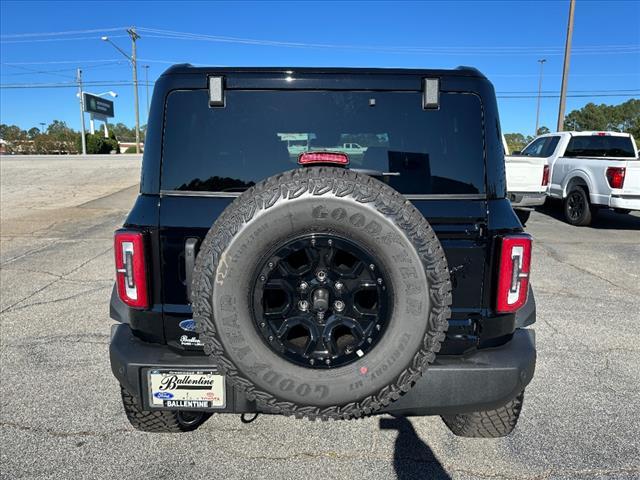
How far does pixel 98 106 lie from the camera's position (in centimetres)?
6031

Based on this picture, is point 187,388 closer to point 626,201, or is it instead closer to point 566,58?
point 626,201

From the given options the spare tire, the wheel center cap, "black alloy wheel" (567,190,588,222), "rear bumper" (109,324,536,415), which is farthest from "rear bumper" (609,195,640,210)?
the wheel center cap

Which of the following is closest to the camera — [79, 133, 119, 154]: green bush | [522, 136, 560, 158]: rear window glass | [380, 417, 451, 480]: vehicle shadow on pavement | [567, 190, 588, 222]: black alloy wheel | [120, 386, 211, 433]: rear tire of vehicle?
[380, 417, 451, 480]: vehicle shadow on pavement

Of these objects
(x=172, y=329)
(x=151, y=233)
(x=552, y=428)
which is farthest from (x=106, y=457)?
(x=552, y=428)

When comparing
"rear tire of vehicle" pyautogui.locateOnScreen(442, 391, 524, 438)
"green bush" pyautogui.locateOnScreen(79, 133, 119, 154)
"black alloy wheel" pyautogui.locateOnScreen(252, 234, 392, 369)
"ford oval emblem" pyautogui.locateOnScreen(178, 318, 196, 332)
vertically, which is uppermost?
"green bush" pyautogui.locateOnScreen(79, 133, 119, 154)

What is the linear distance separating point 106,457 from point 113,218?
899cm

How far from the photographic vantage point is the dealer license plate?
6.41ft

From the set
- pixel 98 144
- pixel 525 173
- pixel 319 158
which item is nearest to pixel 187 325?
pixel 319 158

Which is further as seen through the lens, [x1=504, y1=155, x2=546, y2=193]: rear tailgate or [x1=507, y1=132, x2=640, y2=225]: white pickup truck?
[x1=507, y1=132, x2=640, y2=225]: white pickup truck

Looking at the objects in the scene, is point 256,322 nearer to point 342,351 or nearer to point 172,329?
point 342,351

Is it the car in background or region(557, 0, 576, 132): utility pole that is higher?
region(557, 0, 576, 132): utility pole

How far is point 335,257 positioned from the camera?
1.80m

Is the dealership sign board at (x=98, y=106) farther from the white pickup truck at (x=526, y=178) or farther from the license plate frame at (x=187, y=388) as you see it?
the license plate frame at (x=187, y=388)

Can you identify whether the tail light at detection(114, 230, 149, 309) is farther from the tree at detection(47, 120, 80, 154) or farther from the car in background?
the tree at detection(47, 120, 80, 154)
